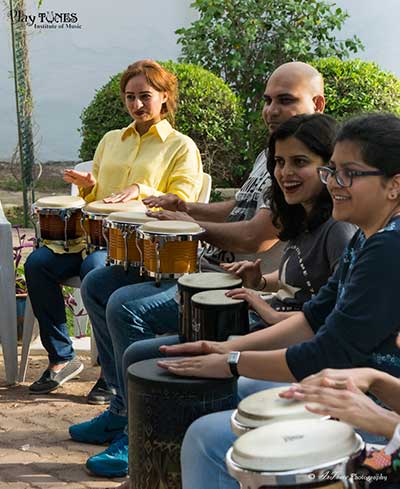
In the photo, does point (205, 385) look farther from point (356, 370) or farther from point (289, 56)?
point (289, 56)

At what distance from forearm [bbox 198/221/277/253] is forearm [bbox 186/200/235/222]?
0.54 meters

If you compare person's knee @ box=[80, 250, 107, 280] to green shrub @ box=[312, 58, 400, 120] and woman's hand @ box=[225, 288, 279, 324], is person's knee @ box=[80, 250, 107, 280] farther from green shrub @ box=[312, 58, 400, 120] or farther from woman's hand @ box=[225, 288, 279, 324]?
green shrub @ box=[312, 58, 400, 120]

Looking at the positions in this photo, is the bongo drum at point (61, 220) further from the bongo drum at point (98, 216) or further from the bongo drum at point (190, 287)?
the bongo drum at point (190, 287)

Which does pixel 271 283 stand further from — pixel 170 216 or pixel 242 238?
pixel 170 216

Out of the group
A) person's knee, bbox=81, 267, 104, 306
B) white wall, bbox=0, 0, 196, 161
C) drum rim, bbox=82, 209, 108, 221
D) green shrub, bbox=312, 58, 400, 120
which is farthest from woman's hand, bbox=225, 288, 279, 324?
white wall, bbox=0, 0, 196, 161

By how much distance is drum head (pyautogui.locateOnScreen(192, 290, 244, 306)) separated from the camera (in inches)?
128

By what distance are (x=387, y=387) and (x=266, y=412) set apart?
301 mm

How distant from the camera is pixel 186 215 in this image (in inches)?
175

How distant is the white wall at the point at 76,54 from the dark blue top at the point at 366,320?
8118 millimetres

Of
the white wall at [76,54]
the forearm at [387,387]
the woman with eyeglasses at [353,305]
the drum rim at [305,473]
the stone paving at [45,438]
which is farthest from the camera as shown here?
the white wall at [76,54]

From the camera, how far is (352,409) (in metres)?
2.11

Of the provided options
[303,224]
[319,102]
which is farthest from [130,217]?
[303,224]
